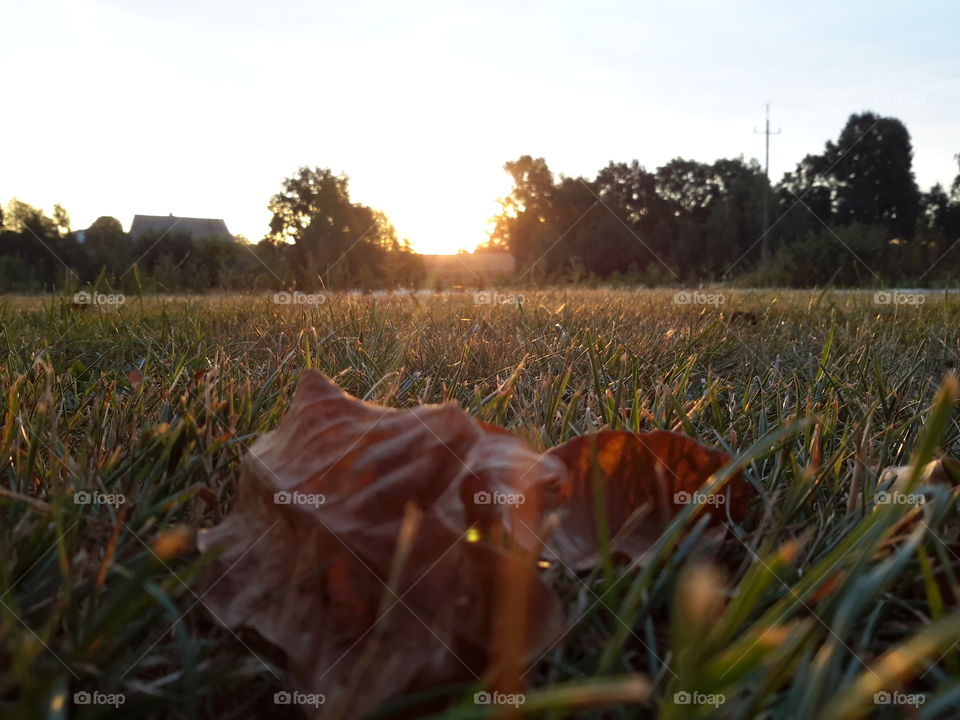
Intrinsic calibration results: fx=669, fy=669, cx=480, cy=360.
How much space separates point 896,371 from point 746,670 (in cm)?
200

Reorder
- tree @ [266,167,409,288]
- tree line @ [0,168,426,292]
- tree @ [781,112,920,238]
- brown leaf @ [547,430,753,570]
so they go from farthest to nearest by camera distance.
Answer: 1. tree @ [781,112,920,238]
2. tree @ [266,167,409,288]
3. tree line @ [0,168,426,292]
4. brown leaf @ [547,430,753,570]

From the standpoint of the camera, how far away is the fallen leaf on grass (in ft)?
1.80

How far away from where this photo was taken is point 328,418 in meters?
0.73

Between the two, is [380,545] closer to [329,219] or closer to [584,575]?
[584,575]

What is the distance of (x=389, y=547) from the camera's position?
619mm

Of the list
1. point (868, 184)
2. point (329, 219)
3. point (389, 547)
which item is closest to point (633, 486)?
point (389, 547)

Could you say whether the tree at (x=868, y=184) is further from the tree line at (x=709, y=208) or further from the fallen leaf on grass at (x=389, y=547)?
the fallen leaf on grass at (x=389, y=547)

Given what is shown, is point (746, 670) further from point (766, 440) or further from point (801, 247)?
point (801, 247)

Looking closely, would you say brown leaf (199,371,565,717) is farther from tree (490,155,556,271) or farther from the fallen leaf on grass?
tree (490,155,556,271)

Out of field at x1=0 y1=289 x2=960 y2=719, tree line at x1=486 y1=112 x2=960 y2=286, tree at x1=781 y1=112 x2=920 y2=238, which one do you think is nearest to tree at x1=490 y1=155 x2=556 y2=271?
tree line at x1=486 y1=112 x2=960 y2=286

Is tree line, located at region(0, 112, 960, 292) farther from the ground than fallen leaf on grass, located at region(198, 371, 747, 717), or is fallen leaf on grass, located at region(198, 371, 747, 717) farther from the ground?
tree line, located at region(0, 112, 960, 292)

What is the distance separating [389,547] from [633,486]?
36cm

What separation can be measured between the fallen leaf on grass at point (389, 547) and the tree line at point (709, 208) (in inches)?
1106

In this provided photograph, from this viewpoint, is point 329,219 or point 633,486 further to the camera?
point 329,219
